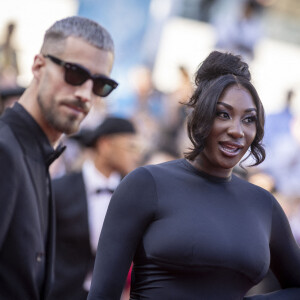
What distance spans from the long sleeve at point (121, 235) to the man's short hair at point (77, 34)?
108 centimetres

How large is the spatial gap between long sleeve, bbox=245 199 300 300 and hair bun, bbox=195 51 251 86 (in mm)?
637

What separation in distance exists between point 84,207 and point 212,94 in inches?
85.8

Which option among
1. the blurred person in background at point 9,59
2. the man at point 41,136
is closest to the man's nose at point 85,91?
the man at point 41,136

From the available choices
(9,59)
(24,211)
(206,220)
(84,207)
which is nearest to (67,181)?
(84,207)

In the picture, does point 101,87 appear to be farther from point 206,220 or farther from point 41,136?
point 206,220

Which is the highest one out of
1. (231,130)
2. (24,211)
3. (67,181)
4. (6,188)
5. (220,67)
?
(220,67)

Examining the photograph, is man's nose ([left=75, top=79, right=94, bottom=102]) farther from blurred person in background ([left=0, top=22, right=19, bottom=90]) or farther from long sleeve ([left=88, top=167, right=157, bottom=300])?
blurred person in background ([left=0, top=22, right=19, bottom=90])

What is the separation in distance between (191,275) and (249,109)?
2.48 ft

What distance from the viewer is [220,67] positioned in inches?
117

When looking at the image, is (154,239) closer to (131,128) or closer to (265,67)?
(131,128)

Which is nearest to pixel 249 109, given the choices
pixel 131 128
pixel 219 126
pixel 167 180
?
pixel 219 126

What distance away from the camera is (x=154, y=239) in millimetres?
2658

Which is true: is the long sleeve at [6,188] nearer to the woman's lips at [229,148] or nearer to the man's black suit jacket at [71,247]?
the woman's lips at [229,148]

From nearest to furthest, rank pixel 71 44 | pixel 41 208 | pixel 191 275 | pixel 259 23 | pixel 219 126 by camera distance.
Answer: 1. pixel 191 275
2. pixel 219 126
3. pixel 41 208
4. pixel 71 44
5. pixel 259 23
